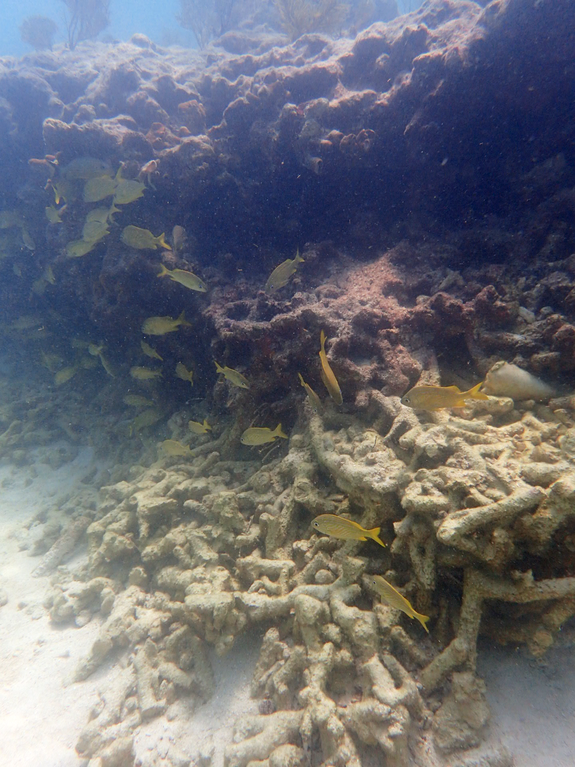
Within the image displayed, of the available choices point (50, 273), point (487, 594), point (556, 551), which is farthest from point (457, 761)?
point (50, 273)

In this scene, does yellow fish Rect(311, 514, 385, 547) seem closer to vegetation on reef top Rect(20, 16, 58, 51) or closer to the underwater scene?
the underwater scene

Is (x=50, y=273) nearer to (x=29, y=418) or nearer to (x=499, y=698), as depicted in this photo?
(x=29, y=418)

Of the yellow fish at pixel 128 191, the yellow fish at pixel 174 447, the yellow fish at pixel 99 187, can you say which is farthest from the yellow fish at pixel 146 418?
the yellow fish at pixel 99 187

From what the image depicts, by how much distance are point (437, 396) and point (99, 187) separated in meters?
6.09

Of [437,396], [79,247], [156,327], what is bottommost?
[437,396]

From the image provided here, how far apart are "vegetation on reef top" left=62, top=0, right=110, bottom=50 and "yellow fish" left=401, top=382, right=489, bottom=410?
25202 mm

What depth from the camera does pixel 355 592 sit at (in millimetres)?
2689

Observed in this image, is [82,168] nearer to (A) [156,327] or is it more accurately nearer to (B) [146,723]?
(A) [156,327]

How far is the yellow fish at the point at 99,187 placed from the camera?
18.5 ft

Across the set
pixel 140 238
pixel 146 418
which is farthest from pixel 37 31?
pixel 146 418

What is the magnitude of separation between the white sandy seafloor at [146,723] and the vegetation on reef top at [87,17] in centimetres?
2473

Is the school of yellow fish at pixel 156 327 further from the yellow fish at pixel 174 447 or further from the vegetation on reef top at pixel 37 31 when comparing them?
the vegetation on reef top at pixel 37 31

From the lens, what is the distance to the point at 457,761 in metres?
2.08

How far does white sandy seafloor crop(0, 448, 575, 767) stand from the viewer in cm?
208
